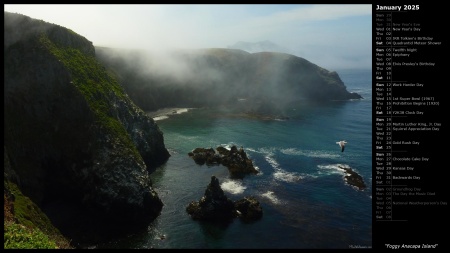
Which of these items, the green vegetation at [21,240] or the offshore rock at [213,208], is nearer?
the green vegetation at [21,240]

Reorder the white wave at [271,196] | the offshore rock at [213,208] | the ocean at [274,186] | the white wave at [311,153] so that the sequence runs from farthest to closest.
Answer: the white wave at [311,153]
the white wave at [271,196]
the offshore rock at [213,208]
the ocean at [274,186]

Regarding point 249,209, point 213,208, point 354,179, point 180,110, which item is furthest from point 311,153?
point 180,110

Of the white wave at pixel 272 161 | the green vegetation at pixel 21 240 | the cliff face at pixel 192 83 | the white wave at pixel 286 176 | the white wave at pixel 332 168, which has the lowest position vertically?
the white wave at pixel 332 168

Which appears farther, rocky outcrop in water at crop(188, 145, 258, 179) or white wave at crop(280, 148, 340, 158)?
white wave at crop(280, 148, 340, 158)

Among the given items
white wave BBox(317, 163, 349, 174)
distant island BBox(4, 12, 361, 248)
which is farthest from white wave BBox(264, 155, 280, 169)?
distant island BBox(4, 12, 361, 248)

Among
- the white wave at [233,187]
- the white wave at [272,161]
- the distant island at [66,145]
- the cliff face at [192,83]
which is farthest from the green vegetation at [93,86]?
the cliff face at [192,83]

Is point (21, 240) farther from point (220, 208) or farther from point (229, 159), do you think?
point (229, 159)

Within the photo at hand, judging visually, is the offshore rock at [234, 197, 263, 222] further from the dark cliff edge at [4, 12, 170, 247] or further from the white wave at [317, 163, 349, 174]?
the white wave at [317, 163, 349, 174]

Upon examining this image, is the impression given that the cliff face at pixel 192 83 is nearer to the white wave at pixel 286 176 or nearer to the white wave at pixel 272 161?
the white wave at pixel 272 161
